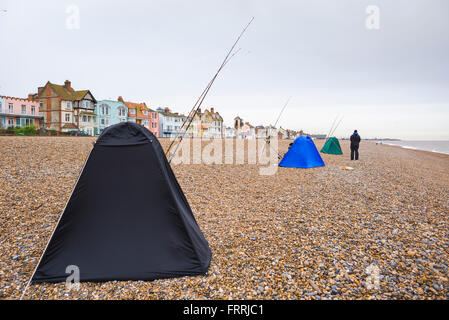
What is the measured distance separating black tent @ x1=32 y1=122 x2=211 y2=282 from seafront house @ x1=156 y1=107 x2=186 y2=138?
65205 millimetres

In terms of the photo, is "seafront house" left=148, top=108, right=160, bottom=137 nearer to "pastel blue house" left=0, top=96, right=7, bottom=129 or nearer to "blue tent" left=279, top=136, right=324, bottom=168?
"pastel blue house" left=0, top=96, right=7, bottom=129

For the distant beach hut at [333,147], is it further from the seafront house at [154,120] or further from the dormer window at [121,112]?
the seafront house at [154,120]

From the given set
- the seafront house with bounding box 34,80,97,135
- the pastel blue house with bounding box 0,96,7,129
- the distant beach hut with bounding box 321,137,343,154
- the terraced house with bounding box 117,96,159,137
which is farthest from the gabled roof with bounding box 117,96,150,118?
the distant beach hut with bounding box 321,137,343,154

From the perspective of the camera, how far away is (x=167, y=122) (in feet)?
227

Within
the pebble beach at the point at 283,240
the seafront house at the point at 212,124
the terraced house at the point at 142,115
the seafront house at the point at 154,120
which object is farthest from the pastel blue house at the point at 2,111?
the seafront house at the point at 212,124

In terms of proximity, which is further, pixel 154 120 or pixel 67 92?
pixel 154 120

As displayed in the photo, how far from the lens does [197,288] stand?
10.6 ft

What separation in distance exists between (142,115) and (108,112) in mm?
8681

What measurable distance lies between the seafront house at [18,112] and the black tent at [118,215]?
50280mm

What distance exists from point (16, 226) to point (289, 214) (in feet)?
20.5

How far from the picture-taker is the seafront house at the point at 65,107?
44.0m

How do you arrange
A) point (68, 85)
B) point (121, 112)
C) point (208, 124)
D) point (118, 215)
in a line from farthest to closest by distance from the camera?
point (208, 124) → point (121, 112) → point (68, 85) → point (118, 215)

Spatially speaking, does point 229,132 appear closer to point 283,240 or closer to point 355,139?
point 355,139

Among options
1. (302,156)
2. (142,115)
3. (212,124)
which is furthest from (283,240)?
(212,124)
